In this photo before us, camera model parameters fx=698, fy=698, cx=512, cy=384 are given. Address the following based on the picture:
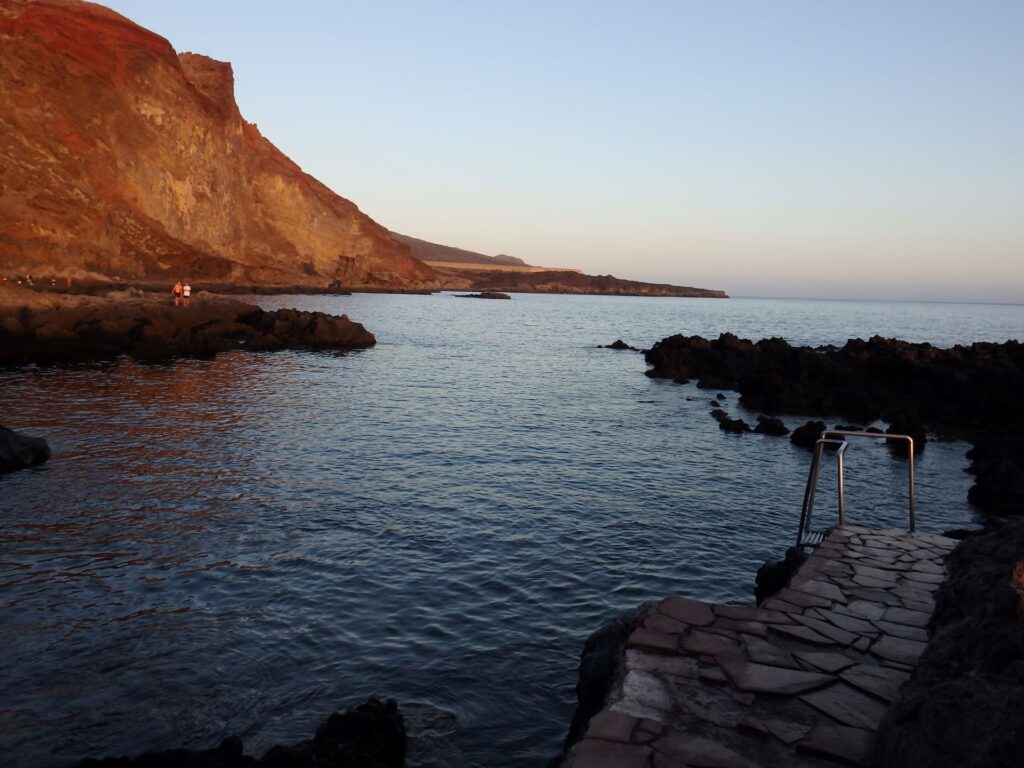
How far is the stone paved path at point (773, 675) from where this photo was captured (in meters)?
Answer: 4.38

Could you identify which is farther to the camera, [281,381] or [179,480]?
[281,381]

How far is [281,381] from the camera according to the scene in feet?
96.6

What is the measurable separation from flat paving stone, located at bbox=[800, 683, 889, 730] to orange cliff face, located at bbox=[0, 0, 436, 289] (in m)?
65.5

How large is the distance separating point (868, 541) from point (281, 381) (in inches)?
994

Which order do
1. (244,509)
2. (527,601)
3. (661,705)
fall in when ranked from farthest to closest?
(244,509) < (527,601) < (661,705)

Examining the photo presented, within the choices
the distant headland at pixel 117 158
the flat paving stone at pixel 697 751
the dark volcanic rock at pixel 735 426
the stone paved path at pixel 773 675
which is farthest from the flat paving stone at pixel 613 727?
the distant headland at pixel 117 158

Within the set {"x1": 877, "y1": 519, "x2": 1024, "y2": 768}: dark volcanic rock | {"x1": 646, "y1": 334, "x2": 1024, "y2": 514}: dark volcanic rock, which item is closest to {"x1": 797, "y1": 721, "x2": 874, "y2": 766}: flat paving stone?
{"x1": 877, "y1": 519, "x2": 1024, "y2": 768}: dark volcanic rock

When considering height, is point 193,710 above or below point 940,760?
below

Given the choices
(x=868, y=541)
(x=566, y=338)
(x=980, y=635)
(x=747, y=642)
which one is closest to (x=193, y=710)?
(x=747, y=642)

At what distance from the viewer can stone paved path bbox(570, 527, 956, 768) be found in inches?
172

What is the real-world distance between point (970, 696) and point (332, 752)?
4.30m

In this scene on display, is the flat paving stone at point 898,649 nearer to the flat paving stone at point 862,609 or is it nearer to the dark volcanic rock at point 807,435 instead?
the flat paving stone at point 862,609

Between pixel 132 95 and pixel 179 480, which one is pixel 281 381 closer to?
pixel 179 480

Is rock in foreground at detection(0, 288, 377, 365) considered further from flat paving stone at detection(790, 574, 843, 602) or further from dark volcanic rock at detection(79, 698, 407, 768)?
flat paving stone at detection(790, 574, 843, 602)
